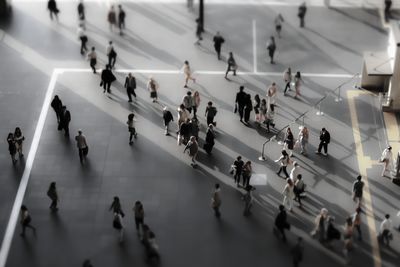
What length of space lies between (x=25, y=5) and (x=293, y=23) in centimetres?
1444

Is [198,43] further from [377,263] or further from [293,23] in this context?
[377,263]

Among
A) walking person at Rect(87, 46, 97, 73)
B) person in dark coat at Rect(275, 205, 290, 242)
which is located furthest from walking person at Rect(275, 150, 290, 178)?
walking person at Rect(87, 46, 97, 73)

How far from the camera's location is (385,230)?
1023 inches

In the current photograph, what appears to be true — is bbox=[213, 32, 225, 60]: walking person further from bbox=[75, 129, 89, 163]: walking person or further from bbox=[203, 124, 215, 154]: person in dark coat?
bbox=[75, 129, 89, 163]: walking person

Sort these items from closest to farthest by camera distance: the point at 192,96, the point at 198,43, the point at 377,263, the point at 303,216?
the point at 377,263
the point at 303,216
the point at 192,96
the point at 198,43

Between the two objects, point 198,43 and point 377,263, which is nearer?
point 377,263

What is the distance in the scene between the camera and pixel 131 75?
32.8 m

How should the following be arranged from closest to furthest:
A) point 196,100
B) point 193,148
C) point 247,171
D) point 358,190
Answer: point 358,190 → point 247,171 → point 193,148 → point 196,100

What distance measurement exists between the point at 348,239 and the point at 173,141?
900 cm

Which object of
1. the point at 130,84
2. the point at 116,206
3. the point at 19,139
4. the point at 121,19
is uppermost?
the point at 121,19

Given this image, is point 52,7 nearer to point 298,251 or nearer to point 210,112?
point 210,112

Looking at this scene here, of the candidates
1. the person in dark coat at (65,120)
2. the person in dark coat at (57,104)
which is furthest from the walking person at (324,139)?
the person in dark coat at (57,104)

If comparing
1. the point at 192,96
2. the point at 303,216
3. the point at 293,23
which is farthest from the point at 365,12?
the point at 303,216

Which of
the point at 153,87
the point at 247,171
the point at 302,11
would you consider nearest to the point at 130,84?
the point at 153,87
